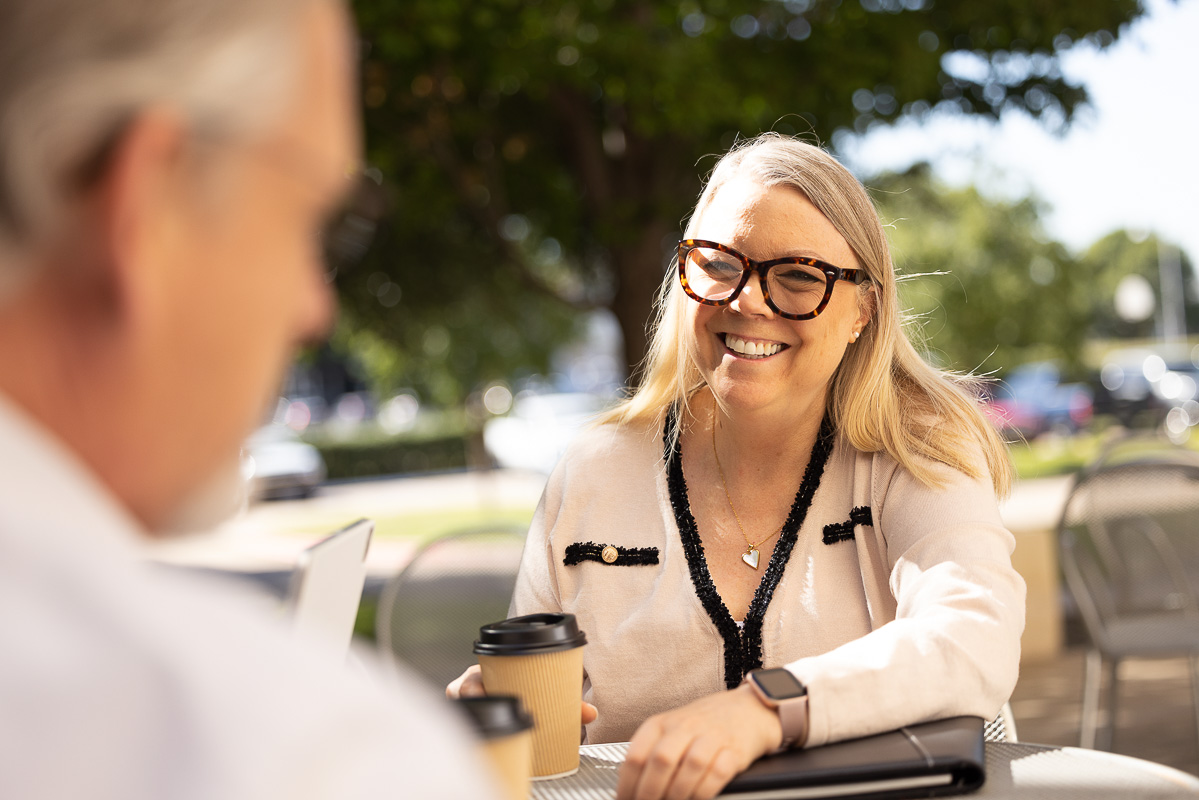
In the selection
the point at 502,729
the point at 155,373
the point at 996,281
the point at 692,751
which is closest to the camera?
the point at 155,373

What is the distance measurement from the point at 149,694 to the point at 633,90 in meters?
5.55

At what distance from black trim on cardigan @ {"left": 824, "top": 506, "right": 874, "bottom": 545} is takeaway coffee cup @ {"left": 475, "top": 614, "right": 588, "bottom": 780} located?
76cm

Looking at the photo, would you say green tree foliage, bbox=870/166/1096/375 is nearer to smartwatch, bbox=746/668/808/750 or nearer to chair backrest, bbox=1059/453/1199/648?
chair backrest, bbox=1059/453/1199/648

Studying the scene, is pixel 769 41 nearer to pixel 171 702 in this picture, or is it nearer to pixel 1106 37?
pixel 1106 37

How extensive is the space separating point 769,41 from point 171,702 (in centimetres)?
678

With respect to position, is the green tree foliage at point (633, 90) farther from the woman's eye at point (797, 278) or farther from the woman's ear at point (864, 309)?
the woman's eye at point (797, 278)

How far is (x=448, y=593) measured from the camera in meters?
3.29

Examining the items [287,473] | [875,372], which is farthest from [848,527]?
[287,473]

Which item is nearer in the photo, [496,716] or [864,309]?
[496,716]

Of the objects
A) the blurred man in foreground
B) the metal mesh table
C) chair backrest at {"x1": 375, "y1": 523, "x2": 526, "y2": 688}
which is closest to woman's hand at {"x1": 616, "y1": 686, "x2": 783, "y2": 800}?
the metal mesh table

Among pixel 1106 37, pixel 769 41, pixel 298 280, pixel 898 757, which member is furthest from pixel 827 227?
pixel 1106 37

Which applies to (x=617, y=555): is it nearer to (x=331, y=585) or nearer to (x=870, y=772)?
(x=870, y=772)

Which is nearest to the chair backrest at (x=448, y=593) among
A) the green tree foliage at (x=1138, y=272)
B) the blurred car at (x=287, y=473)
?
the blurred car at (x=287, y=473)

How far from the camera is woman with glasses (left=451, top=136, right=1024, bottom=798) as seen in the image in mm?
2082
